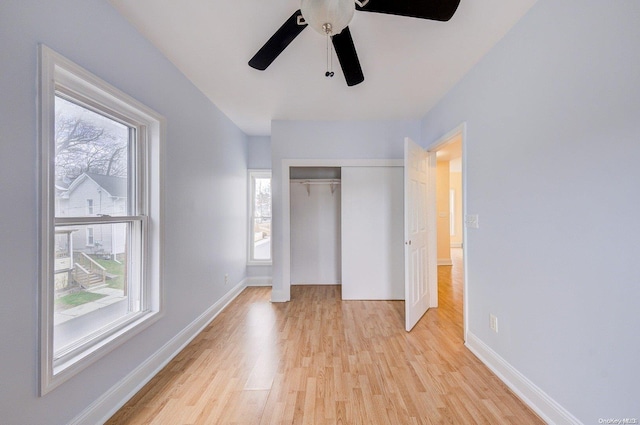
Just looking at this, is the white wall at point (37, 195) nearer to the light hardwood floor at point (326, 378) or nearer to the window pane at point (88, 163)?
the window pane at point (88, 163)

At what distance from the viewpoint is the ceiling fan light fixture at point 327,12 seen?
1160mm

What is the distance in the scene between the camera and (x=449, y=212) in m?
6.43

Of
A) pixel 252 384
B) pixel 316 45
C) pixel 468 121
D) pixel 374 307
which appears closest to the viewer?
pixel 252 384

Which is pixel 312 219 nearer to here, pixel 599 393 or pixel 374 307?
pixel 374 307

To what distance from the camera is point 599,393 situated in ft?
4.21

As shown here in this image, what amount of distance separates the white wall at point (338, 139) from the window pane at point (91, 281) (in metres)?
2.07

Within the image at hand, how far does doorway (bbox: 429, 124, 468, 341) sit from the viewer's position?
335 cm

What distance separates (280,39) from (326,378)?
2376 millimetres

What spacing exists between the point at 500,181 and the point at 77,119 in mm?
2875

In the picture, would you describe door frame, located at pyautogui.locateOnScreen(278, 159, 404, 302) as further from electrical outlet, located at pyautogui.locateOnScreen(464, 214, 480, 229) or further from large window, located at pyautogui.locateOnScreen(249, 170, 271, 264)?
electrical outlet, located at pyautogui.locateOnScreen(464, 214, 480, 229)

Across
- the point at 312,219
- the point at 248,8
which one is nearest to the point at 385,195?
the point at 312,219

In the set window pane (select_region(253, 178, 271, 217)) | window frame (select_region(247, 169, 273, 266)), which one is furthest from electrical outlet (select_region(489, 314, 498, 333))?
window pane (select_region(253, 178, 271, 217))

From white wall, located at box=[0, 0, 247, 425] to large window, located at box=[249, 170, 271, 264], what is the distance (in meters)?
1.38

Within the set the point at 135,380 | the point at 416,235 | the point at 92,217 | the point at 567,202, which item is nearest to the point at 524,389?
the point at 567,202
